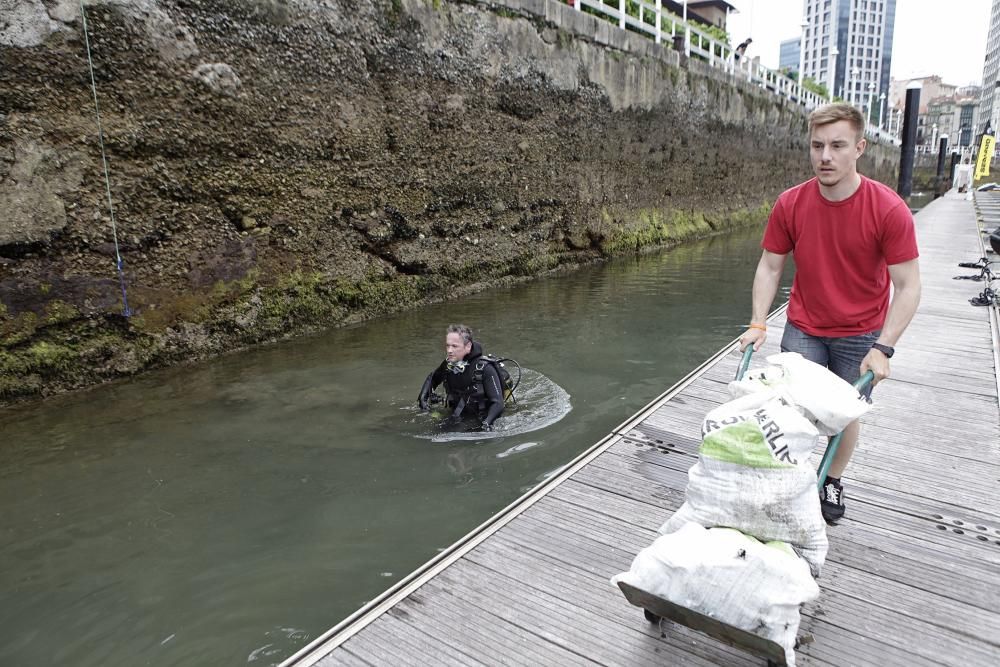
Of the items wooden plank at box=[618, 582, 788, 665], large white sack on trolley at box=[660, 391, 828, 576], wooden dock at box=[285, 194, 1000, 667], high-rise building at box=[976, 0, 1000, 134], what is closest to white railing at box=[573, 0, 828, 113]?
wooden dock at box=[285, 194, 1000, 667]

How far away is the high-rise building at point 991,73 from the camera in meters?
97.9

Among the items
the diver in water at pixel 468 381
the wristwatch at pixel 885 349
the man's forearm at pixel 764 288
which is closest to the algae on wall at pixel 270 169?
the diver in water at pixel 468 381

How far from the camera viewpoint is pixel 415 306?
1014cm

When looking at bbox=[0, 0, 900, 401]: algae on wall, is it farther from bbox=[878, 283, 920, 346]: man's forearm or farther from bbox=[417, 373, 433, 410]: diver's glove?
bbox=[878, 283, 920, 346]: man's forearm

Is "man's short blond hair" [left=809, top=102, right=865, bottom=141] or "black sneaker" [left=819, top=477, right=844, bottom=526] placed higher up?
"man's short blond hair" [left=809, top=102, right=865, bottom=141]

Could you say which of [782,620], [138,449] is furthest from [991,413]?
[138,449]

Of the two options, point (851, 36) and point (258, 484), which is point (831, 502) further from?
point (851, 36)

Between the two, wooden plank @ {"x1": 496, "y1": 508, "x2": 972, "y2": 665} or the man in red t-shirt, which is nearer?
wooden plank @ {"x1": 496, "y1": 508, "x2": 972, "y2": 665}

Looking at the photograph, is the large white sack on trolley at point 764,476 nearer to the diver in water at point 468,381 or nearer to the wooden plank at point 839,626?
the wooden plank at point 839,626

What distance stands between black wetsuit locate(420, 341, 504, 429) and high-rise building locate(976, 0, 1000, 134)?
11277 centimetres

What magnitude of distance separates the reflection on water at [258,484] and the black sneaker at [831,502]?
64.6 inches

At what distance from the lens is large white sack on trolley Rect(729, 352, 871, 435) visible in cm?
237

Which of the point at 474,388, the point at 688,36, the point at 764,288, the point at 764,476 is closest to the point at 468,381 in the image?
the point at 474,388

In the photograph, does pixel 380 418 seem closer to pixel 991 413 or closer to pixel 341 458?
pixel 341 458
